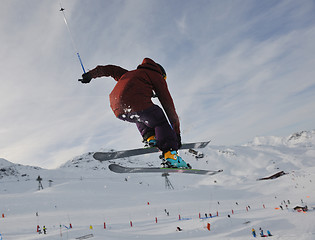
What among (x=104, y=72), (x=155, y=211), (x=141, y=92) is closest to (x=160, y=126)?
(x=141, y=92)

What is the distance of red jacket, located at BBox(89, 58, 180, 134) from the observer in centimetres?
321

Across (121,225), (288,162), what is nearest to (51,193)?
(121,225)

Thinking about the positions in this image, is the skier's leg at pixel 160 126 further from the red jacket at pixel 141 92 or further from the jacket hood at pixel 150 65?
the jacket hood at pixel 150 65

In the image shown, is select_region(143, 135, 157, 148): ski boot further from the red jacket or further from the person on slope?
the red jacket

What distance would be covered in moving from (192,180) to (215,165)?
166 feet

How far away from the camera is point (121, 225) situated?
1739cm

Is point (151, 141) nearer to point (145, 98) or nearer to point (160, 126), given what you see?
point (160, 126)

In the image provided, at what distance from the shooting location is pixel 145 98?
3260 millimetres

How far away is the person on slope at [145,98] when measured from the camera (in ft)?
10.6

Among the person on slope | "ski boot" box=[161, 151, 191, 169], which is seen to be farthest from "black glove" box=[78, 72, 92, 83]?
"ski boot" box=[161, 151, 191, 169]

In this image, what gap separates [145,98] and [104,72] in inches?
38.2

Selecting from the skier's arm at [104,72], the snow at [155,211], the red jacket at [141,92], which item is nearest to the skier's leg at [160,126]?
the red jacket at [141,92]

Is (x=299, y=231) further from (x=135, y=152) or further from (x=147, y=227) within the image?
(x=135, y=152)

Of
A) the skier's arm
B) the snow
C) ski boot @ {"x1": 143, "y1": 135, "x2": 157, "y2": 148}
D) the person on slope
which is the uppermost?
the skier's arm
